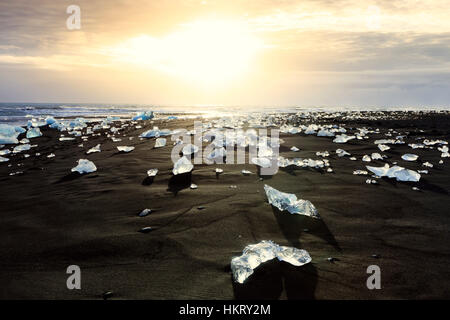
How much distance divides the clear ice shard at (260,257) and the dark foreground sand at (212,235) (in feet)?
0.17

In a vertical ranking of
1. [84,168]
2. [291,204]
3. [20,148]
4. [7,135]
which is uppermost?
[7,135]

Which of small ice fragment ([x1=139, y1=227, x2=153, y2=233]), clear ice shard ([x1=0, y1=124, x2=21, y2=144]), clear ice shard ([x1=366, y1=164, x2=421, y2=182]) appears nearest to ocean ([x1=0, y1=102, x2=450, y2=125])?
clear ice shard ([x1=0, y1=124, x2=21, y2=144])

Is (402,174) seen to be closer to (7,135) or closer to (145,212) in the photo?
(145,212)

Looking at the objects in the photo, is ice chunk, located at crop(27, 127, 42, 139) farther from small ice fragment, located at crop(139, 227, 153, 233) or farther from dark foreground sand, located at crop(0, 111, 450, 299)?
small ice fragment, located at crop(139, 227, 153, 233)

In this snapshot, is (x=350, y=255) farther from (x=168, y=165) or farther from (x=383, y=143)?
(x=383, y=143)

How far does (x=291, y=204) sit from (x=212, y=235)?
0.89 m

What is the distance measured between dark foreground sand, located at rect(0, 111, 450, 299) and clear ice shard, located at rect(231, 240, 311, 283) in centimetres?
5

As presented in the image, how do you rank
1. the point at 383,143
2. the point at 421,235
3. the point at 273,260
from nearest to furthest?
the point at 273,260 → the point at 421,235 → the point at 383,143

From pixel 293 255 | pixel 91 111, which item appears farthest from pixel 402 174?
pixel 91 111

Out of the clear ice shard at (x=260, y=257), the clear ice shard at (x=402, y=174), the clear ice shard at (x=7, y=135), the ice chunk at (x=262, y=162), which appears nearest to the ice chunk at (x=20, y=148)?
the clear ice shard at (x=7, y=135)

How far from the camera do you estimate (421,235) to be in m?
2.17

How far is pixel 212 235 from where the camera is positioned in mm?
2195

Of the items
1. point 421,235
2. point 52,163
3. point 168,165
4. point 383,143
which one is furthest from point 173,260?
point 383,143
